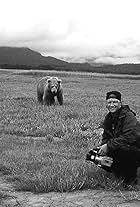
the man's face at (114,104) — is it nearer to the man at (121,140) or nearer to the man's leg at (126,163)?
the man at (121,140)

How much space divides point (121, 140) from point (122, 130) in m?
0.25

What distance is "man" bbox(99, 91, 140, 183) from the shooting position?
531 centimetres

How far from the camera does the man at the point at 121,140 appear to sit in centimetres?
531

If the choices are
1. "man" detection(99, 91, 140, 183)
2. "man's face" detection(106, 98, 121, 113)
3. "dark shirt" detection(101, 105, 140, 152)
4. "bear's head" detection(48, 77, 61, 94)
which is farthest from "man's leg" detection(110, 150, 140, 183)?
"bear's head" detection(48, 77, 61, 94)

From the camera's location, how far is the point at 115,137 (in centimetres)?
568

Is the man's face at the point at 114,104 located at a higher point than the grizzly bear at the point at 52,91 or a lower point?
higher

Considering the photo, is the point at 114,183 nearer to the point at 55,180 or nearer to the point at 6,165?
the point at 55,180

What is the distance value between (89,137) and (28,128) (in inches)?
74.3

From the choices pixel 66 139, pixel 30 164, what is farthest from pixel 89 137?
pixel 30 164

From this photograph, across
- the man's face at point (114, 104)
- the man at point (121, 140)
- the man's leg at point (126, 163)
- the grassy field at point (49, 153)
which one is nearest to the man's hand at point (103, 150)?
the man at point (121, 140)

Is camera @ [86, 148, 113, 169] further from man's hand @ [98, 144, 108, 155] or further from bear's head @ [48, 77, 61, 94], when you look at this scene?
bear's head @ [48, 77, 61, 94]

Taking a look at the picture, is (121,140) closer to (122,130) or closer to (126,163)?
(122,130)

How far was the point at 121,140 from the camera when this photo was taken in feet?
17.4

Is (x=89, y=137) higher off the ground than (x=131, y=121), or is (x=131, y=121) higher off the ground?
(x=131, y=121)
